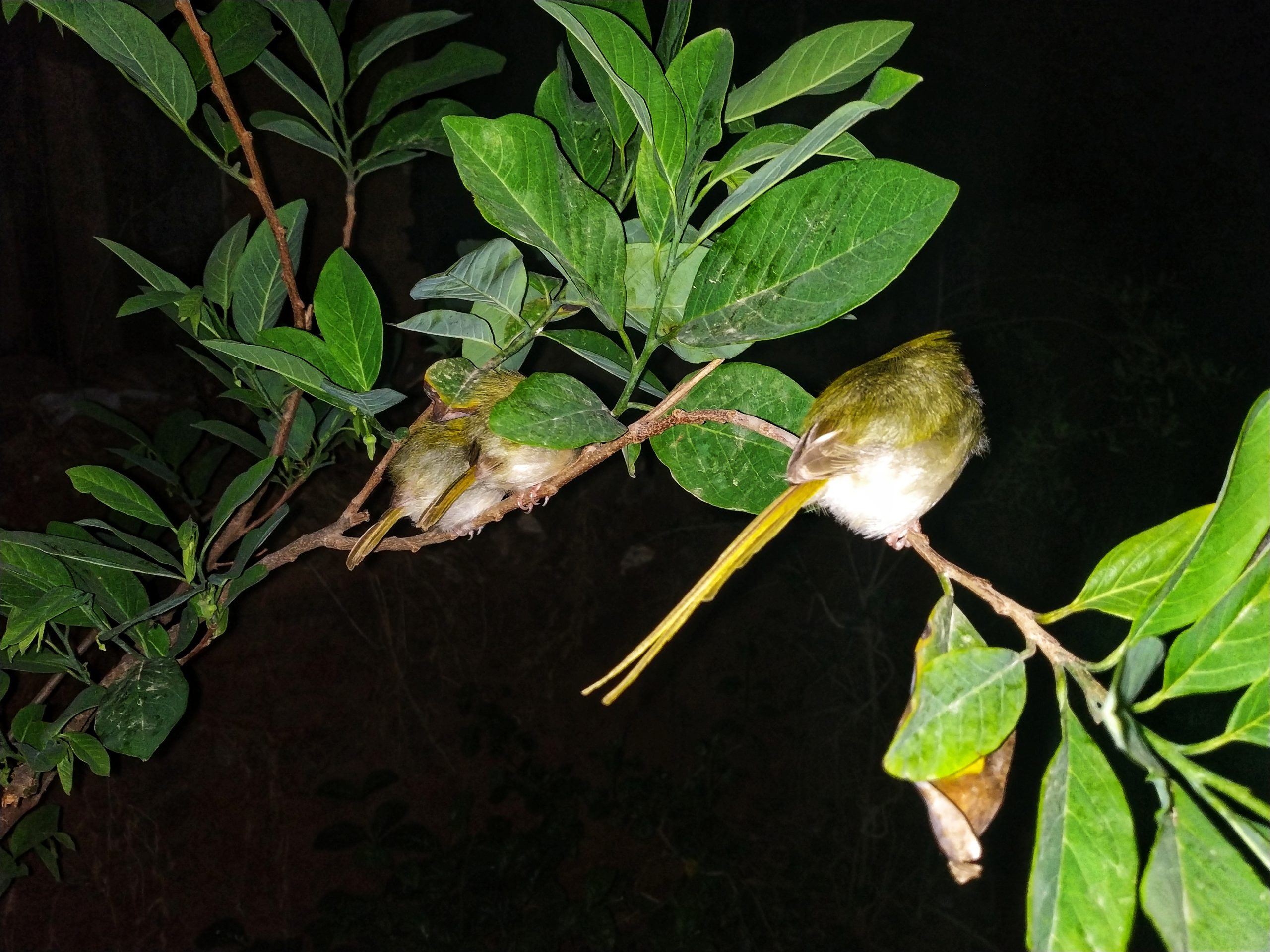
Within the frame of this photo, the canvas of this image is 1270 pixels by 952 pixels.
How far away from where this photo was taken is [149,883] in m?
1.32

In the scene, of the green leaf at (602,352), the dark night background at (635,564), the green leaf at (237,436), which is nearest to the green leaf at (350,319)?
the green leaf at (602,352)

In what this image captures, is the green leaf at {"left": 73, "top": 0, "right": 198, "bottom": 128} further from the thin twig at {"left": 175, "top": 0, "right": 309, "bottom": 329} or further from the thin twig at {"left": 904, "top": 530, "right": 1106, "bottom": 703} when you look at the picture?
the thin twig at {"left": 904, "top": 530, "right": 1106, "bottom": 703}

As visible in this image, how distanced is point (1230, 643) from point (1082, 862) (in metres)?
0.10

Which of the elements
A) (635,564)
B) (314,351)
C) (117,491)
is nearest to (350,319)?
(314,351)

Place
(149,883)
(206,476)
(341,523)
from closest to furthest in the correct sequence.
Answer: (341,523)
(206,476)
(149,883)

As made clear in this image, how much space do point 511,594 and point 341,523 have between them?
1128 millimetres

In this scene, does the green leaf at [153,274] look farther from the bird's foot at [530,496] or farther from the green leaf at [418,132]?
the bird's foot at [530,496]

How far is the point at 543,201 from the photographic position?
0.36 m

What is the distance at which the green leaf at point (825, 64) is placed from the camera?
0.39 meters

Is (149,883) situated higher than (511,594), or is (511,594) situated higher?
(511,594)

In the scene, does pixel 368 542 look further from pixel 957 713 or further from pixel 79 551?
pixel 957 713

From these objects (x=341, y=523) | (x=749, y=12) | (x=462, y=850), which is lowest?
(x=462, y=850)

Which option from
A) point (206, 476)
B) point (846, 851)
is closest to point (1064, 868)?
point (206, 476)

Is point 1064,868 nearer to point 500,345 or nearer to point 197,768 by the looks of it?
point 500,345
